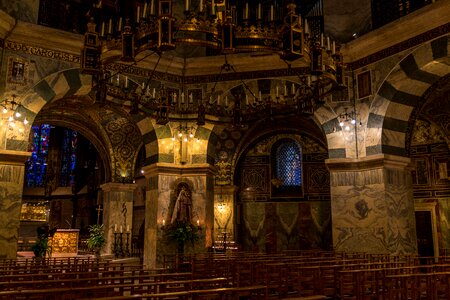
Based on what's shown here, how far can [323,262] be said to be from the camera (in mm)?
9344

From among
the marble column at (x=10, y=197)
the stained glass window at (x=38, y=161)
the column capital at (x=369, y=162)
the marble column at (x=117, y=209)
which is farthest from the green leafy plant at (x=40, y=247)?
the stained glass window at (x=38, y=161)

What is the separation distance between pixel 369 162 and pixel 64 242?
41.0 ft

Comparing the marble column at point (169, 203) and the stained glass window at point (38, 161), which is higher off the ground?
the stained glass window at point (38, 161)

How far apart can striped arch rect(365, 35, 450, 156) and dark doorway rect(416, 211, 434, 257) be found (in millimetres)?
4629

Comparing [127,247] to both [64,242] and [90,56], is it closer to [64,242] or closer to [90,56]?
[64,242]

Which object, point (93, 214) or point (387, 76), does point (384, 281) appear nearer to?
point (387, 76)

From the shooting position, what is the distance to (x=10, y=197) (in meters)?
11.9

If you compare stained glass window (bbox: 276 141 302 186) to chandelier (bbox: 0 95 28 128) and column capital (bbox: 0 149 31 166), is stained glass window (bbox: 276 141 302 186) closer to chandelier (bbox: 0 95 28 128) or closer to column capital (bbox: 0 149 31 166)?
column capital (bbox: 0 149 31 166)

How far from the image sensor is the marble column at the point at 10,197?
11633 millimetres

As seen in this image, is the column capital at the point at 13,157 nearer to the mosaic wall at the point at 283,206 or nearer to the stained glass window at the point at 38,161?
the mosaic wall at the point at 283,206

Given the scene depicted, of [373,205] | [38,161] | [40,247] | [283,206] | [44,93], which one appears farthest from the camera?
[38,161]

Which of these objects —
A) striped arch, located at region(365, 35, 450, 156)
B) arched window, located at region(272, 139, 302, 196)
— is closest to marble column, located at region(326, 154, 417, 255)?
striped arch, located at region(365, 35, 450, 156)

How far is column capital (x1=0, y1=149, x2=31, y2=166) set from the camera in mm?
11820

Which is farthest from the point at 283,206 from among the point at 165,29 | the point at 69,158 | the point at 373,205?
the point at 69,158
